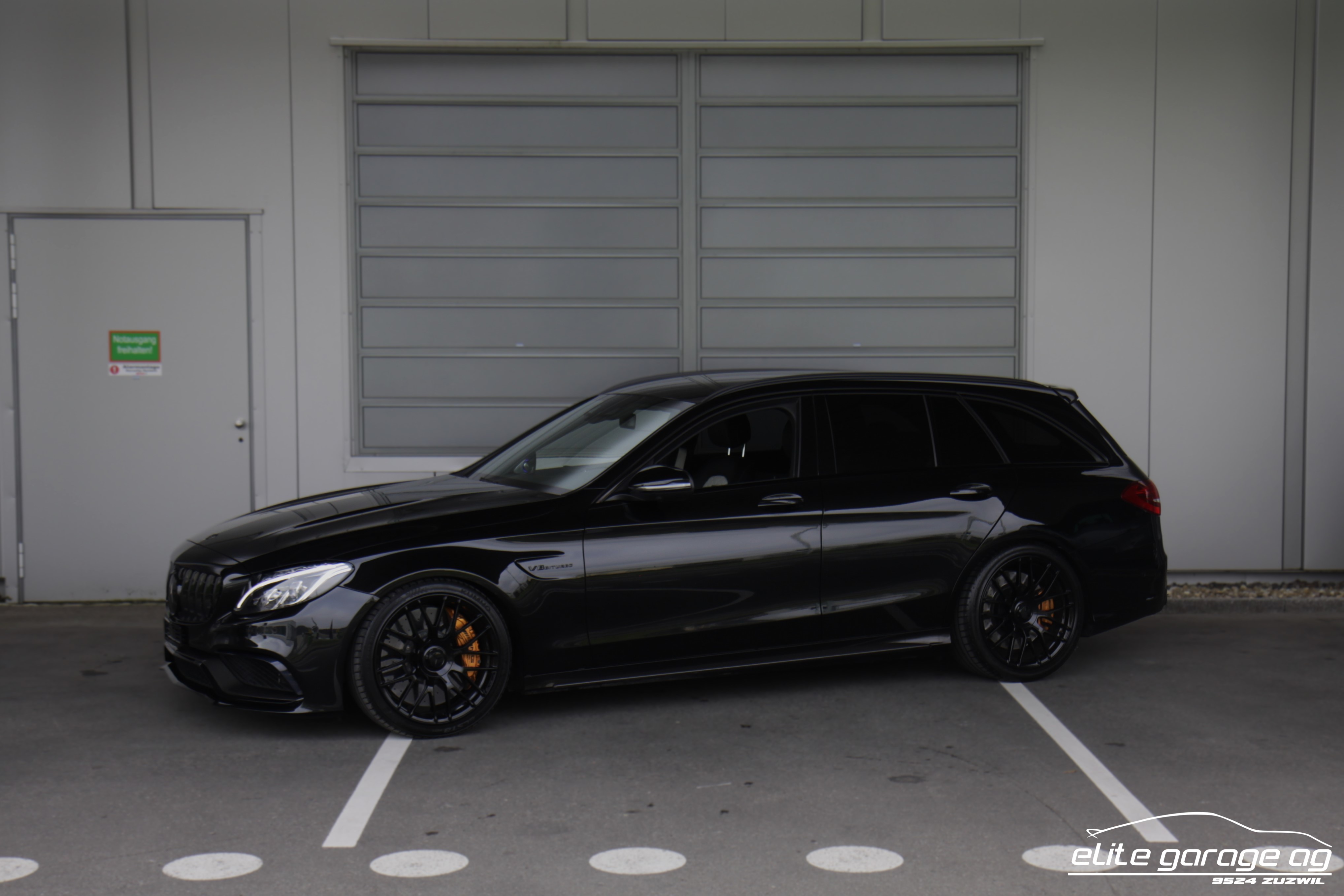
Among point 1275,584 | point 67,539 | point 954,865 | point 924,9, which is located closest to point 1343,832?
point 954,865

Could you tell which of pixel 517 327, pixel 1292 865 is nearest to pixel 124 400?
pixel 517 327

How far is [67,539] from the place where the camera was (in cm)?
871

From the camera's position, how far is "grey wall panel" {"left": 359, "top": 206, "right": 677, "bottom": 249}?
8.90 metres

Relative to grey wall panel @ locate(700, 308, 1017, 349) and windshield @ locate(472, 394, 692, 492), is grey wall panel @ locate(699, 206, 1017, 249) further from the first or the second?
windshield @ locate(472, 394, 692, 492)

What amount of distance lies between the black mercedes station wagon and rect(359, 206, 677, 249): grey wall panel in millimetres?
2449

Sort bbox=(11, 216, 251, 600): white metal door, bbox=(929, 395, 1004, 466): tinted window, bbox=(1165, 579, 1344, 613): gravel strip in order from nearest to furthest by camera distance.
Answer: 1. bbox=(929, 395, 1004, 466): tinted window
2. bbox=(1165, 579, 1344, 613): gravel strip
3. bbox=(11, 216, 251, 600): white metal door

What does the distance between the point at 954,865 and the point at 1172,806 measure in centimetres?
105

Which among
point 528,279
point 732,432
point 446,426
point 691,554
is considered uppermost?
point 528,279

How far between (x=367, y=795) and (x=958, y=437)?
3342 millimetres

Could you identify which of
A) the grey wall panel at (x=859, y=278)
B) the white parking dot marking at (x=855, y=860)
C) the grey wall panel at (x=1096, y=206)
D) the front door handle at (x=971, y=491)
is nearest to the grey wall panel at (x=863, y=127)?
the grey wall panel at (x=1096, y=206)

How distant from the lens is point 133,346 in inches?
342

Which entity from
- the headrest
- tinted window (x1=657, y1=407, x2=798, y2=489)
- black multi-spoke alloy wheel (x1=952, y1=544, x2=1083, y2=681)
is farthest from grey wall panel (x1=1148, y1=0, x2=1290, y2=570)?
the headrest

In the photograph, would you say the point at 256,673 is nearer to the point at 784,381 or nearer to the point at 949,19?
the point at 784,381

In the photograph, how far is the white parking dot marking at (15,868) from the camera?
379 centimetres
